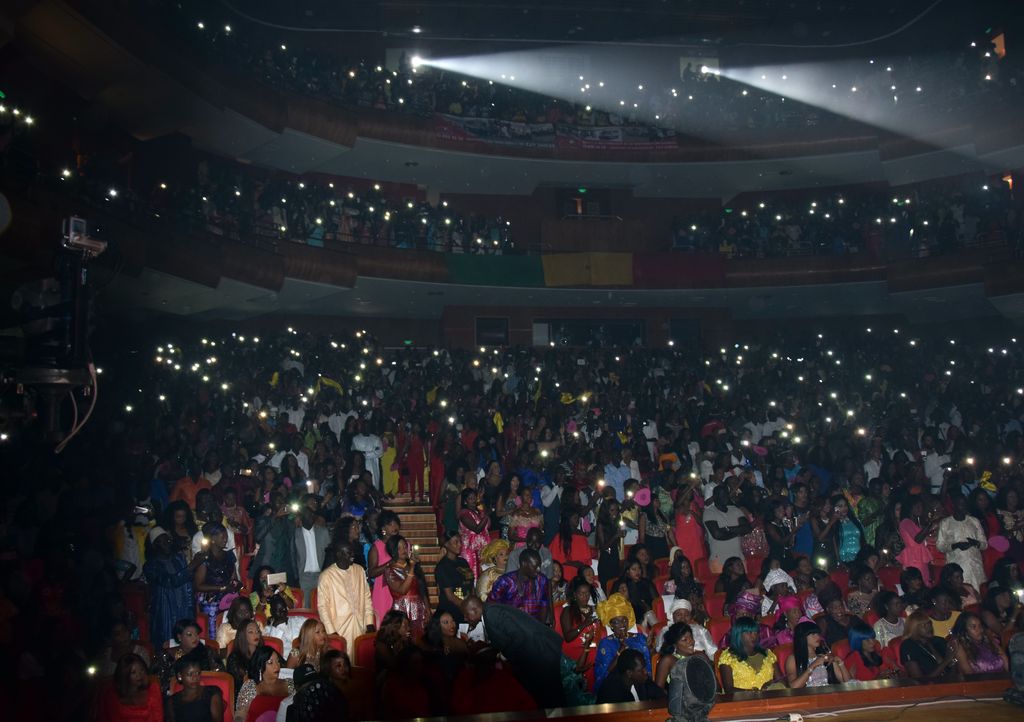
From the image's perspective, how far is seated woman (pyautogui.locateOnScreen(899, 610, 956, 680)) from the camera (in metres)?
7.39

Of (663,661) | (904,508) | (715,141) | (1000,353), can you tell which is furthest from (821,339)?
(663,661)

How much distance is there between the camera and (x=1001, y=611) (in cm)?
813

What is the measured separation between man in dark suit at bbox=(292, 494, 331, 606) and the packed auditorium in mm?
35

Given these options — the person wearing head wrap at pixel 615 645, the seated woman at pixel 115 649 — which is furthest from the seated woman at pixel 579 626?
the seated woman at pixel 115 649

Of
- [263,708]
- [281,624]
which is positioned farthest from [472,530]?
[263,708]

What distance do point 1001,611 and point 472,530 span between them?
16.1ft

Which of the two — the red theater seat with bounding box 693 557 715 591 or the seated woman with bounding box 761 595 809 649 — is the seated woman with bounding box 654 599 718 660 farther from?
the red theater seat with bounding box 693 557 715 591

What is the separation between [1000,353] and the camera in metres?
16.3

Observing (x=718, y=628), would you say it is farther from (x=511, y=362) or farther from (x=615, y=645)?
(x=511, y=362)

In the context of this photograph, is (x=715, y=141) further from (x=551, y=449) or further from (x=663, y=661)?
(x=663, y=661)

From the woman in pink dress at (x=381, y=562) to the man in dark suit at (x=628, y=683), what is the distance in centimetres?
245

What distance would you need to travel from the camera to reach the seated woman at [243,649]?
6680 mm

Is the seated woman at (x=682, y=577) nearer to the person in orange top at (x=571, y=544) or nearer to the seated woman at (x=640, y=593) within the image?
the seated woman at (x=640, y=593)

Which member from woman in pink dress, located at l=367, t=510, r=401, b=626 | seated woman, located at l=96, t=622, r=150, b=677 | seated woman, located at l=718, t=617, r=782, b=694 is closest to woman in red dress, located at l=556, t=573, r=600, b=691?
seated woman, located at l=718, t=617, r=782, b=694
